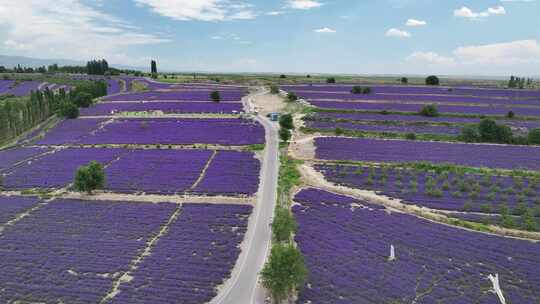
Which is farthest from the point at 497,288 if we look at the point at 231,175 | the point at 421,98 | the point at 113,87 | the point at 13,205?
the point at 113,87

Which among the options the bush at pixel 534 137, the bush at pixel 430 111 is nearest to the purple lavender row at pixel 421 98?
the bush at pixel 430 111

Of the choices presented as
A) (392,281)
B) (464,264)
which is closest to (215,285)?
(392,281)

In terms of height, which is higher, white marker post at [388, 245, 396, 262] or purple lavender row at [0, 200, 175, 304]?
white marker post at [388, 245, 396, 262]

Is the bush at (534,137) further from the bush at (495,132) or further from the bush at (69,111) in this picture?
the bush at (69,111)

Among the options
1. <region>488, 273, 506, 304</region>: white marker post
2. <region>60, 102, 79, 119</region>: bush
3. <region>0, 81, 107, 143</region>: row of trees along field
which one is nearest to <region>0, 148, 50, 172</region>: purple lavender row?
<region>0, 81, 107, 143</region>: row of trees along field

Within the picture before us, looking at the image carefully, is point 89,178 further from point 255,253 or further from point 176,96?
point 176,96

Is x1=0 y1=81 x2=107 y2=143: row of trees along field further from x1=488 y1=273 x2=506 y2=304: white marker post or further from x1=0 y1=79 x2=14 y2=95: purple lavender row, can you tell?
x1=488 y1=273 x2=506 y2=304: white marker post

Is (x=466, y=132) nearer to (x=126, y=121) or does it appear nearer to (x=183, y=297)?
(x=183, y=297)
